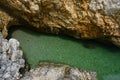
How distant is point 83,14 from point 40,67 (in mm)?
1062

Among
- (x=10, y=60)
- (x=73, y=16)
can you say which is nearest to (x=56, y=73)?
(x=10, y=60)

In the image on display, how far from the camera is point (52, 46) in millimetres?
4941

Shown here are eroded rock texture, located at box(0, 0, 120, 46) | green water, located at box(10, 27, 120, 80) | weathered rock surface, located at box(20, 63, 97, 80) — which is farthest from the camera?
green water, located at box(10, 27, 120, 80)

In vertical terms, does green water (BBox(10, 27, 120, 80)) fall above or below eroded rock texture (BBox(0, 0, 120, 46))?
below

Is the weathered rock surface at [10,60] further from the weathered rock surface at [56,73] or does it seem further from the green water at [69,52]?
the green water at [69,52]

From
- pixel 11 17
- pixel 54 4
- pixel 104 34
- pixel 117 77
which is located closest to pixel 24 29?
pixel 11 17

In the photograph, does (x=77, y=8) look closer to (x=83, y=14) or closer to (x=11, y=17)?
(x=83, y=14)

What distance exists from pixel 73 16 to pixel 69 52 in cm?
67

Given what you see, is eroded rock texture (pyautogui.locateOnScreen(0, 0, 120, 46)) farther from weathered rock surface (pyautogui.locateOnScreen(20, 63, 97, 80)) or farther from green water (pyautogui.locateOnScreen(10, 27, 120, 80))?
weathered rock surface (pyautogui.locateOnScreen(20, 63, 97, 80))

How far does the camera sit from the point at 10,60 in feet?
13.6

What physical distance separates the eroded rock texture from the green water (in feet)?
0.58

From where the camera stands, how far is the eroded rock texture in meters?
4.36

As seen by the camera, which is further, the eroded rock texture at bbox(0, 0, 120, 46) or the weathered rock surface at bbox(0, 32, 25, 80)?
the eroded rock texture at bbox(0, 0, 120, 46)

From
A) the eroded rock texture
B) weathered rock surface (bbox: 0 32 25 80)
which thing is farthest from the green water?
weathered rock surface (bbox: 0 32 25 80)
